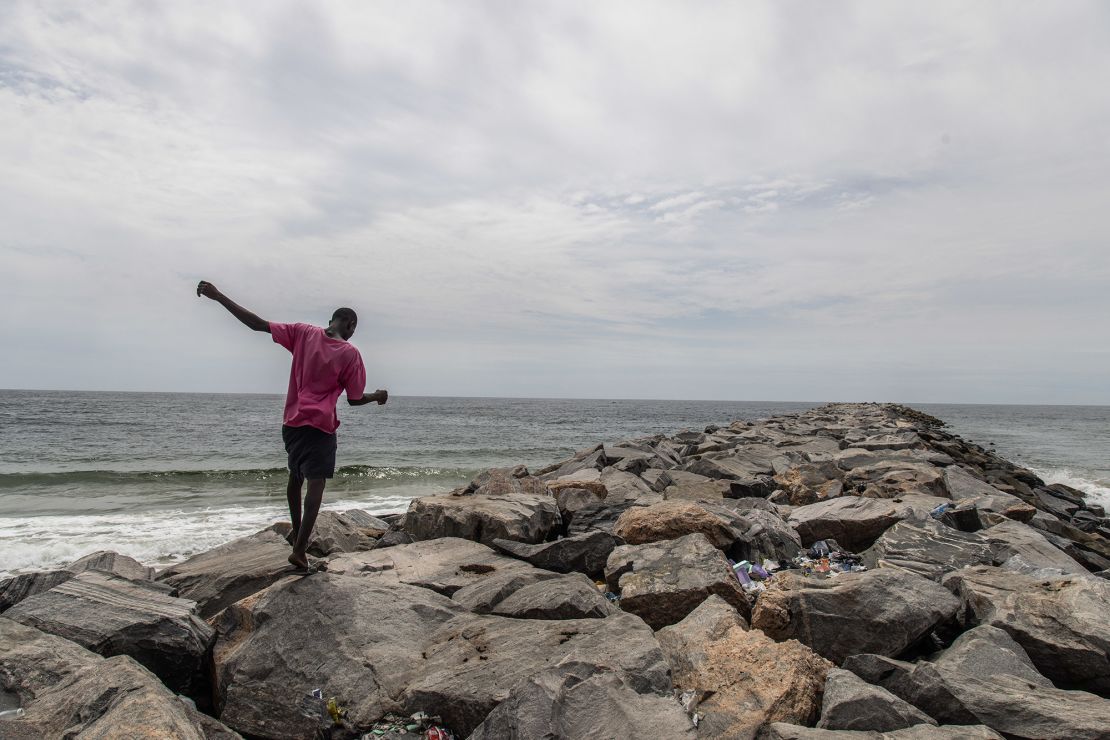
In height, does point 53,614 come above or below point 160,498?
above

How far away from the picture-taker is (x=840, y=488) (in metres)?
8.41

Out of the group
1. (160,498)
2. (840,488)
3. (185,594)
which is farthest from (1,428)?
(840,488)

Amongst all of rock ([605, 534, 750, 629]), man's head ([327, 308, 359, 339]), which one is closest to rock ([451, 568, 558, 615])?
rock ([605, 534, 750, 629])

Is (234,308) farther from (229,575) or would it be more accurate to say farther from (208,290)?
(229,575)

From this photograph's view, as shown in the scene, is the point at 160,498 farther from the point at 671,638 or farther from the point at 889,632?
the point at 889,632

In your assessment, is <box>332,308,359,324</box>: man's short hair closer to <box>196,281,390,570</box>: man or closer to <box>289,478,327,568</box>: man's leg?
<box>196,281,390,570</box>: man

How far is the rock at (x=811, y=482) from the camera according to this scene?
8.13 meters

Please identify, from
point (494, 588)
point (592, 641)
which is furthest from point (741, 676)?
point (494, 588)

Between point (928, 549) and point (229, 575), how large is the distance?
16.7 ft

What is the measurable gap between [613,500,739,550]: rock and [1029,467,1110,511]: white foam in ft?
38.7

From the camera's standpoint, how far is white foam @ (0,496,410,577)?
832cm

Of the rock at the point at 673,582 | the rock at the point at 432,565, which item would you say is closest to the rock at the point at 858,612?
the rock at the point at 673,582

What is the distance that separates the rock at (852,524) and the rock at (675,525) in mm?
1132

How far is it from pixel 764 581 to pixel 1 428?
3867 centimetres
